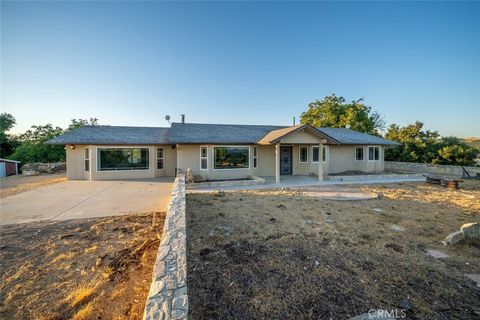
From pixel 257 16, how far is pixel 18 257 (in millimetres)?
15611

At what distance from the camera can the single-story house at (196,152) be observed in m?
13.0

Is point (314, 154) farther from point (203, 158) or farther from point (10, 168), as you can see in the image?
point (10, 168)

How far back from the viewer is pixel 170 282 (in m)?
2.46

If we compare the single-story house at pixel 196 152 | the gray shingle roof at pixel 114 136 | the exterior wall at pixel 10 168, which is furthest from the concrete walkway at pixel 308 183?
the exterior wall at pixel 10 168

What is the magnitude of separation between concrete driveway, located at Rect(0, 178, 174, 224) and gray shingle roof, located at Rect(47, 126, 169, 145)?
4.56 m

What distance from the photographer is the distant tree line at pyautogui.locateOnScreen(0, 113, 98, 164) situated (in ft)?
75.7

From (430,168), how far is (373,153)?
677 centimetres

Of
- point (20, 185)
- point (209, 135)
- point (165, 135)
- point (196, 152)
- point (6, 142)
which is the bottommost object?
point (20, 185)

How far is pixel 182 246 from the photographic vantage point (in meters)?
3.33

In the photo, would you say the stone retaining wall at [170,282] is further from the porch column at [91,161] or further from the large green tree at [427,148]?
the large green tree at [427,148]

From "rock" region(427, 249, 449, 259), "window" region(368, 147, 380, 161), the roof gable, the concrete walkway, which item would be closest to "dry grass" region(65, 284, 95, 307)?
"rock" region(427, 249, 449, 259)

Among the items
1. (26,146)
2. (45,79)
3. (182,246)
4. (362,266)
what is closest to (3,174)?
(26,146)

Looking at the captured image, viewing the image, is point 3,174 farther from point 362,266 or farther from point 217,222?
point 362,266

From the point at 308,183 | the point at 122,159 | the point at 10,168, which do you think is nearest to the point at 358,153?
the point at 308,183
